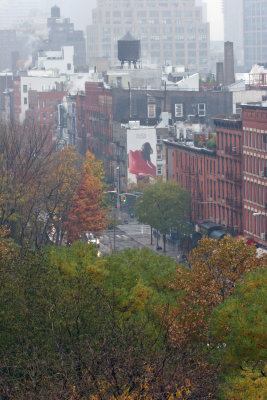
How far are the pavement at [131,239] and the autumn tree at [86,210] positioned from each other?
5.26m

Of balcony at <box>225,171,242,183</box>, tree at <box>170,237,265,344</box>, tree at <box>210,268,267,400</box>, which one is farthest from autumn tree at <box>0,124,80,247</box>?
tree at <box>210,268,267,400</box>

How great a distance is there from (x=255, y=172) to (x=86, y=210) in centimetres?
1430

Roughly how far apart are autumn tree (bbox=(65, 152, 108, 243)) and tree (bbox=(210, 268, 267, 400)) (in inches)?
1809

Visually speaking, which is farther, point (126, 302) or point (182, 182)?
point (182, 182)

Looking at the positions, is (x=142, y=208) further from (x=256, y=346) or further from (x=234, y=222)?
(x=256, y=346)

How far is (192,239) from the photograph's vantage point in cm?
10238

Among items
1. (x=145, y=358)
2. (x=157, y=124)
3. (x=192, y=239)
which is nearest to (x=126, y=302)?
(x=145, y=358)

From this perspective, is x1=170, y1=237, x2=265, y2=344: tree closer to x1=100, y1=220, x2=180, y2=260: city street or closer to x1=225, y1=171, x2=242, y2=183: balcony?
x1=225, y1=171, x2=242, y2=183: balcony

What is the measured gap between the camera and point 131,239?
10988 centimetres

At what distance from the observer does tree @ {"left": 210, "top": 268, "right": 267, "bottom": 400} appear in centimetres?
3706

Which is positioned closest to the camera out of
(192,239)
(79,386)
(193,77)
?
(79,386)

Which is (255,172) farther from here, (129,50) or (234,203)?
(129,50)

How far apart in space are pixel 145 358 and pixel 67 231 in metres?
53.8

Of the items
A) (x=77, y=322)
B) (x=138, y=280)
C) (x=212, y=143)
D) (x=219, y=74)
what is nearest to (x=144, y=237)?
(x=212, y=143)
